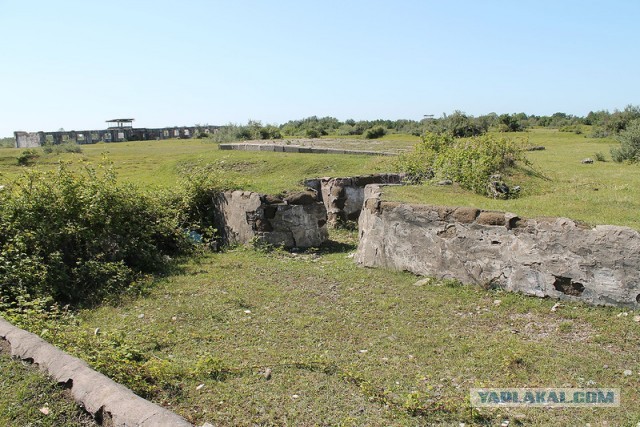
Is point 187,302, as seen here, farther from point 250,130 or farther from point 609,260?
point 250,130

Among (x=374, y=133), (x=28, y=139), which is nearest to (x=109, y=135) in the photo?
(x=28, y=139)

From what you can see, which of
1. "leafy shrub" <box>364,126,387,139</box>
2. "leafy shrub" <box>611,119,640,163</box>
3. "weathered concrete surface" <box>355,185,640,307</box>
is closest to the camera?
"weathered concrete surface" <box>355,185,640,307</box>

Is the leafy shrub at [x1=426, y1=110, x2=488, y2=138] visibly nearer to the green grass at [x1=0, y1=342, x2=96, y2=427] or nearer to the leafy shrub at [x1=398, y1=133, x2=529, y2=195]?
the leafy shrub at [x1=398, y1=133, x2=529, y2=195]

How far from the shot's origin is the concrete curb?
3.21 metres

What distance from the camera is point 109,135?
4588cm

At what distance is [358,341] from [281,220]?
461cm

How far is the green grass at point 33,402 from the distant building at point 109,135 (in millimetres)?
37650

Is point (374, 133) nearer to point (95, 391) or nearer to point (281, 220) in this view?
point (281, 220)

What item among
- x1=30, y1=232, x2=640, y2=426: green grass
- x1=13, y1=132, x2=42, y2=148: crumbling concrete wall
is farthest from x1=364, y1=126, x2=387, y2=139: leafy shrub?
x1=13, y1=132, x2=42, y2=148: crumbling concrete wall

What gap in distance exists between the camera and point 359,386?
Answer: 4305mm

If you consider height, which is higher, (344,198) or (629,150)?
(629,150)

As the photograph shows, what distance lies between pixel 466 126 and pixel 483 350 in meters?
18.8

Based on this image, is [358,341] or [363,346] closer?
[363,346]

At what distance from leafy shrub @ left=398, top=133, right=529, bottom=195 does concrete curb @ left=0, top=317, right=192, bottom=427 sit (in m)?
7.32
